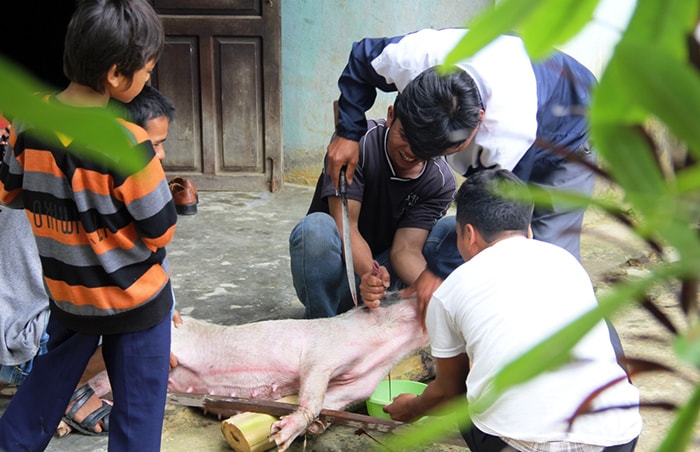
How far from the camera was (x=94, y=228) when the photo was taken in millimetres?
2082

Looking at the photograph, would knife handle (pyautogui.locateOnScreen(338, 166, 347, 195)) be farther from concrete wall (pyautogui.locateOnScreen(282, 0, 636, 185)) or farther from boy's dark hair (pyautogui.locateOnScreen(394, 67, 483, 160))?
concrete wall (pyautogui.locateOnScreen(282, 0, 636, 185))

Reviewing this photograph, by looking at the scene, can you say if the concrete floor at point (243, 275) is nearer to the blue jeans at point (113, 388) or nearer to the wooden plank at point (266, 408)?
the wooden plank at point (266, 408)

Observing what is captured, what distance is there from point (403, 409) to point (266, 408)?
0.50 metres

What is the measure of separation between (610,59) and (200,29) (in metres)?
6.05

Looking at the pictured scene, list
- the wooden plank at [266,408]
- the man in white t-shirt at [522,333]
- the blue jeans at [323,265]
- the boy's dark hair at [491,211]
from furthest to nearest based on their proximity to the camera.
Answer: the blue jeans at [323,265] → the wooden plank at [266,408] → the boy's dark hair at [491,211] → the man in white t-shirt at [522,333]

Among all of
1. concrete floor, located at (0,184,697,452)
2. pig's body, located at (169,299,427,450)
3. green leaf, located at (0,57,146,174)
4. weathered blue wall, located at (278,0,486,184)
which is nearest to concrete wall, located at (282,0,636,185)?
weathered blue wall, located at (278,0,486,184)

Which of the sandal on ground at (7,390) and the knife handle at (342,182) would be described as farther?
the knife handle at (342,182)

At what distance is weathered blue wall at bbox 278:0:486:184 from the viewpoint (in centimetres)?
594

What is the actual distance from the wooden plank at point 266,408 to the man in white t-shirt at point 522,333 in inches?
20.0

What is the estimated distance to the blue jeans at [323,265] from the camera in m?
3.38

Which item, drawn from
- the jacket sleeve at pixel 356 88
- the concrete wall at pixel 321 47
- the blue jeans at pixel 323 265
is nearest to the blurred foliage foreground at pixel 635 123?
the jacket sleeve at pixel 356 88

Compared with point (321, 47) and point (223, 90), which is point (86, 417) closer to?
point (223, 90)

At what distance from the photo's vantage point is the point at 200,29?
19.9 feet

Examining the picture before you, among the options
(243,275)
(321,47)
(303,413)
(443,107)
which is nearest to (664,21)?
(443,107)
